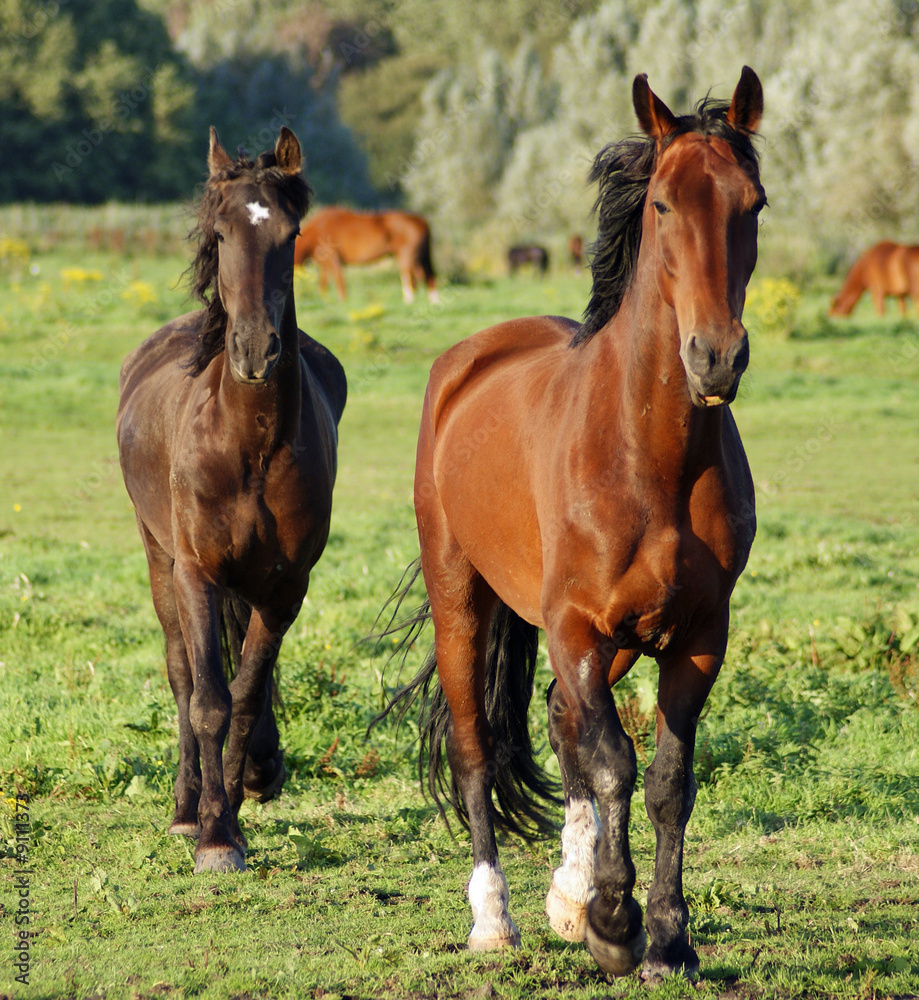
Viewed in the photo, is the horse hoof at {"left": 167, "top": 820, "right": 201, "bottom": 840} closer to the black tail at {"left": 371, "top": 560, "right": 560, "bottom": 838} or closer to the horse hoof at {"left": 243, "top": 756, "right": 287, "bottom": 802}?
the horse hoof at {"left": 243, "top": 756, "right": 287, "bottom": 802}

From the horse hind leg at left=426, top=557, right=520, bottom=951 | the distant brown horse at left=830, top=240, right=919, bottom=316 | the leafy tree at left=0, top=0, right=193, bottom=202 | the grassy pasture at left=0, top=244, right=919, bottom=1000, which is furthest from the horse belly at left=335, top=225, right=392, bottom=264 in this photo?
the horse hind leg at left=426, top=557, right=520, bottom=951

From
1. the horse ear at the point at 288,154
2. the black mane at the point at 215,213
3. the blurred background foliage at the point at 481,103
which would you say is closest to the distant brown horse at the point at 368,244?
the blurred background foliage at the point at 481,103

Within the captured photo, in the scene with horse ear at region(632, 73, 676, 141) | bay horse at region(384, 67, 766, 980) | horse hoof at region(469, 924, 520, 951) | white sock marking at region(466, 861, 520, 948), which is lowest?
horse hoof at region(469, 924, 520, 951)

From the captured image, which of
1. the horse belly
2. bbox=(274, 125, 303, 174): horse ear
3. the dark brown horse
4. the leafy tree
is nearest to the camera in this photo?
bbox=(274, 125, 303, 174): horse ear

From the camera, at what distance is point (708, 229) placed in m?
2.72

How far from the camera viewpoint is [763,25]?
40.9m

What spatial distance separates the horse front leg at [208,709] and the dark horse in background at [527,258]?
24.6m

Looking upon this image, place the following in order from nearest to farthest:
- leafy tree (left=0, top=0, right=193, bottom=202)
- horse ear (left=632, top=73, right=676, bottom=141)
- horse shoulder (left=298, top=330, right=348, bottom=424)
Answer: horse ear (left=632, top=73, right=676, bottom=141), horse shoulder (left=298, top=330, right=348, bottom=424), leafy tree (left=0, top=0, right=193, bottom=202)

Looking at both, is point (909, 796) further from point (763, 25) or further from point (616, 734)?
point (763, 25)

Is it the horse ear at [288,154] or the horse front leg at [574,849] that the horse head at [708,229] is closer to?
the horse front leg at [574,849]

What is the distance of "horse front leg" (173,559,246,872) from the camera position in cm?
427

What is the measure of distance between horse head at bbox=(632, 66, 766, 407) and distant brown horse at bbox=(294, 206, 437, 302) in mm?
19656

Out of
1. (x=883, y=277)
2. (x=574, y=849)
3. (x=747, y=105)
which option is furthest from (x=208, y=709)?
(x=883, y=277)

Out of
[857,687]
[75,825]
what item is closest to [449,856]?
[75,825]
